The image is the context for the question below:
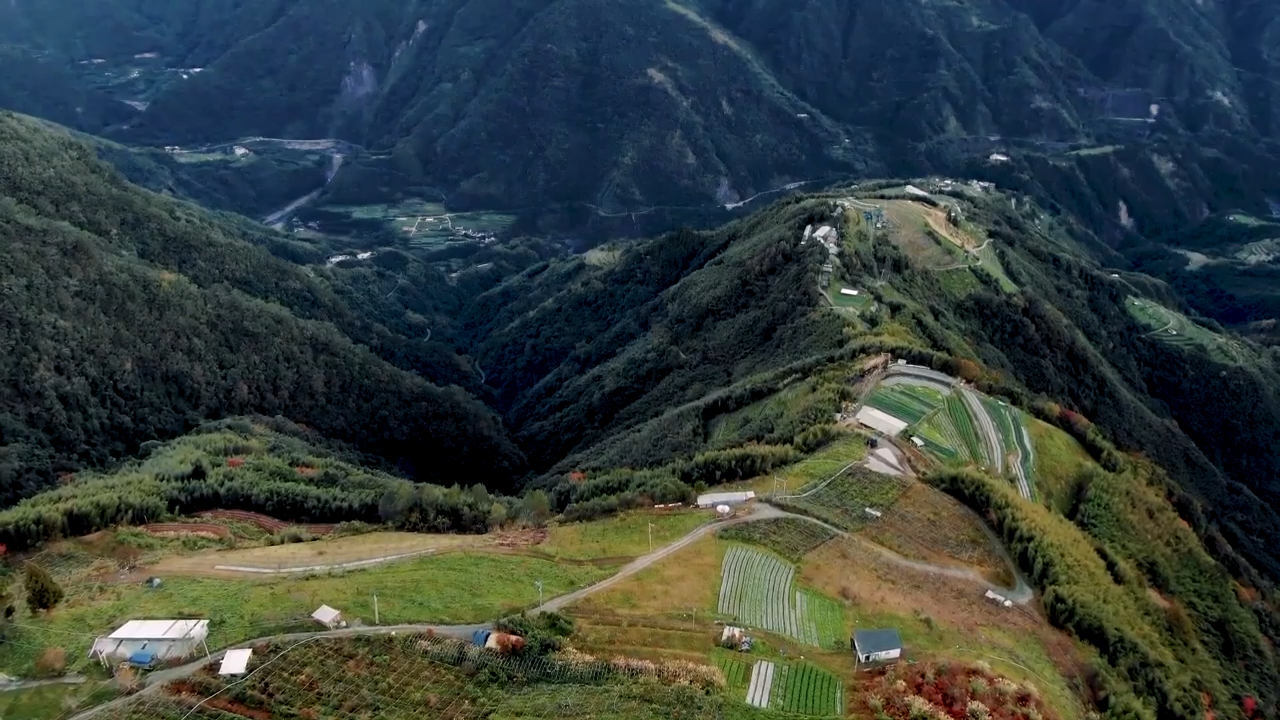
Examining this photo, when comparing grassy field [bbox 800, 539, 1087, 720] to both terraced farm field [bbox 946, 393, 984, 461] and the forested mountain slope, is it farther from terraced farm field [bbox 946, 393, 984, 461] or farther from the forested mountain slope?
the forested mountain slope

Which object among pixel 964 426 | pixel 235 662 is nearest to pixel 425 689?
pixel 235 662

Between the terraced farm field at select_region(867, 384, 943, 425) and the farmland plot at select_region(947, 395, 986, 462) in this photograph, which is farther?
the terraced farm field at select_region(867, 384, 943, 425)

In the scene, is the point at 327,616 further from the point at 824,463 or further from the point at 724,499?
the point at 824,463

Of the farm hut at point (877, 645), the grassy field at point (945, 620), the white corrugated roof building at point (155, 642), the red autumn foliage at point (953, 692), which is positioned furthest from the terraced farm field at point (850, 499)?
the white corrugated roof building at point (155, 642)

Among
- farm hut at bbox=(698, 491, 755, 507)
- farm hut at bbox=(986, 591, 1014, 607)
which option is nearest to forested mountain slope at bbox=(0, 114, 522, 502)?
farm hut at bbox=(698, 491, 755, 507)

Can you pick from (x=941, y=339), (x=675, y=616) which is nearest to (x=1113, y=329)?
(x=941, y=339)

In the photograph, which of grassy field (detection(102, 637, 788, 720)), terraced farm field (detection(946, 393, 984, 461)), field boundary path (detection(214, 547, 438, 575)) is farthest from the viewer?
terraced farm field (detection(946, 393, 984, 461))
